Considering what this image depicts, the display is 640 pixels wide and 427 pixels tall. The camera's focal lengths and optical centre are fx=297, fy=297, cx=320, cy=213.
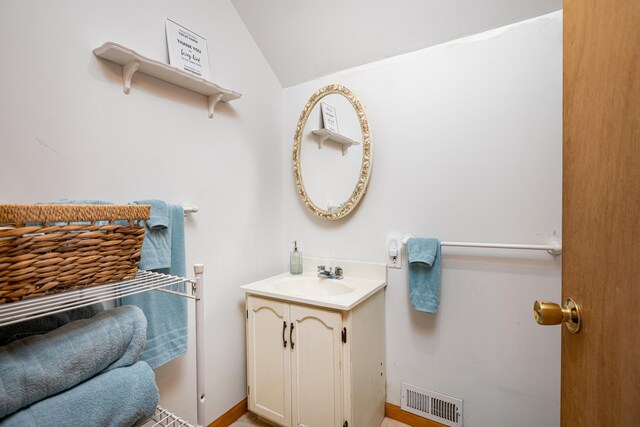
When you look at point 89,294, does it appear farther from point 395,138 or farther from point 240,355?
point 395,138

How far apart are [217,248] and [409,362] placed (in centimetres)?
124

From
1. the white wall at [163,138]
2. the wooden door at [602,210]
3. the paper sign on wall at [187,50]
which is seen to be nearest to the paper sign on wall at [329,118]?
the white wall at [163,138]

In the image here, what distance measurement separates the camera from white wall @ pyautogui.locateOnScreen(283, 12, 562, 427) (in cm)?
137

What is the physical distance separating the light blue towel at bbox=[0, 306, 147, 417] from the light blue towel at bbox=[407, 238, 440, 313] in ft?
4.03

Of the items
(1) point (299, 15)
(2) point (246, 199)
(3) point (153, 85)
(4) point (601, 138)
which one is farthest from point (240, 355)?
(1) point (299, 15)

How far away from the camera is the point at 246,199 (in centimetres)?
180

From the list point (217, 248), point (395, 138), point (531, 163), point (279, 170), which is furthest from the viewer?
point (279, 170)

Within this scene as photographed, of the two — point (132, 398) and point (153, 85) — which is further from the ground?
point (153, 85)

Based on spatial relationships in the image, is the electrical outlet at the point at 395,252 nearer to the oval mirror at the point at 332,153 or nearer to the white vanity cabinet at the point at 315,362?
the white vanity cabinet at the point at 315,362

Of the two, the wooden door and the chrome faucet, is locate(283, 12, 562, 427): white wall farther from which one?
the wooden door

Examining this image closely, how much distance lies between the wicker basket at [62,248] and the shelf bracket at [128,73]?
0.74m

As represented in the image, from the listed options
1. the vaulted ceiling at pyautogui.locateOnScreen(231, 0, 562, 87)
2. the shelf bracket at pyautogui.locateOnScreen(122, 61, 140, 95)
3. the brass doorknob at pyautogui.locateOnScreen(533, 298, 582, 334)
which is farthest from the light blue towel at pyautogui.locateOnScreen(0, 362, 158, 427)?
the vaulted ceiling at pyautogui.locateOnScreen(231, 0, 562, 87)

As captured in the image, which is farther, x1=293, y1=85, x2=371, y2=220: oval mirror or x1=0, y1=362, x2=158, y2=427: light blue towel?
x1=293, y1=85, x2=371, y2=220: oval mirror

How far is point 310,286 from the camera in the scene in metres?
1.82
